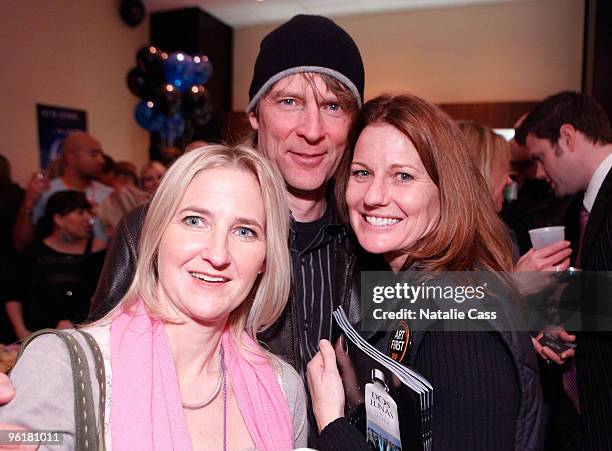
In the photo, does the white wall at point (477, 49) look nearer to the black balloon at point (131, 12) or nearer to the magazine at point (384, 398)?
the black balloon at point (131, 12)

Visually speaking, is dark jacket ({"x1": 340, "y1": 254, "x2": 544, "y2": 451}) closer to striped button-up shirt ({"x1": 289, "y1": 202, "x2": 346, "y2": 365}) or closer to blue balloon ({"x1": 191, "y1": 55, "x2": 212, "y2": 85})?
striped button-up shirt ({"x1": 289, "y1": 202, "x2": 346, "y2": 365})

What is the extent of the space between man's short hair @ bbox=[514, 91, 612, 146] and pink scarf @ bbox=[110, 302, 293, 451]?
7.01ft

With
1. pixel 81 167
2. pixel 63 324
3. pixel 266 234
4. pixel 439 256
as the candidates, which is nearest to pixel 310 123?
pixel 266 234

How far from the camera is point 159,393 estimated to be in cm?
112

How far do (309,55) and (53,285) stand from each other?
→ 217 cm

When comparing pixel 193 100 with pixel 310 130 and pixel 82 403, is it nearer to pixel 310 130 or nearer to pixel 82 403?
pixel 310 130

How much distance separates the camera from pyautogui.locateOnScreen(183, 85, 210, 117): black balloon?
230 inches

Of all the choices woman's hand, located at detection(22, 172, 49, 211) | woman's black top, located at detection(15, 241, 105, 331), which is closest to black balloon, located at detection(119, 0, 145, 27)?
woman's hand, located at detection(22, 172, 49, 211)

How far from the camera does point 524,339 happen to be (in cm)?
111

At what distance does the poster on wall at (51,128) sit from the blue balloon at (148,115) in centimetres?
81

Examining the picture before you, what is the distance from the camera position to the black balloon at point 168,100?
568 cm

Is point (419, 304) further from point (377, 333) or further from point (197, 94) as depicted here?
point (197, 94)

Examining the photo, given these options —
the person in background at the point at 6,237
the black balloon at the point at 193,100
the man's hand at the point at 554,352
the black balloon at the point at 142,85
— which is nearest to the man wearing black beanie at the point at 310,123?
the man's hand at the point at 554,352

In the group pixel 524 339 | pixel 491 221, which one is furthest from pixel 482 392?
pixel 491 221
